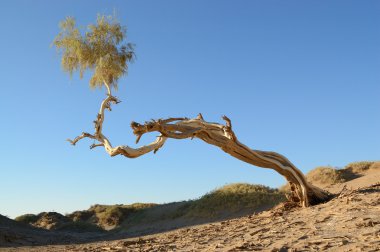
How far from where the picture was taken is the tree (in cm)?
1065

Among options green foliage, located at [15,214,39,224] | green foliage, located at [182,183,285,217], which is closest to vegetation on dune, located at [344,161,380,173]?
green foliage, located at [182,183,285,217]

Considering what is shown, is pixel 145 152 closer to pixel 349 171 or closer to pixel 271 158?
pixel 271 158

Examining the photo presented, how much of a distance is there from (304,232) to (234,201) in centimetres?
1160

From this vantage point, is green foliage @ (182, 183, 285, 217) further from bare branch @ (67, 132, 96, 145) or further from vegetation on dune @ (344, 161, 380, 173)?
bare branch @ (67, 132, 96, 145)

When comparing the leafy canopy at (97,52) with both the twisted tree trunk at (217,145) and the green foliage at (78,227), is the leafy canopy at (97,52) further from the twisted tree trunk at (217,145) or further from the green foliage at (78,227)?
the green foliage at (78,227)

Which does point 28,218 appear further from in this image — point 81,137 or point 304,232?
point 304,232

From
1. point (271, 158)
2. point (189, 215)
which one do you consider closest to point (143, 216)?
point (189, 215)

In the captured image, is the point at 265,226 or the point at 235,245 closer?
the point at 235,245

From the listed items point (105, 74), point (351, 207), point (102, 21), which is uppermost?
point (102, 21)

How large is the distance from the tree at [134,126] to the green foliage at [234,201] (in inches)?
266

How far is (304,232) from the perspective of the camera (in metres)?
8.66

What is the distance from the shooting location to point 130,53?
16.2 m

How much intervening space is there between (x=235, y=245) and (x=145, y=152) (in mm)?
3244

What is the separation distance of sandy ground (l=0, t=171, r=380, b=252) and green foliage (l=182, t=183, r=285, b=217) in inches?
299
